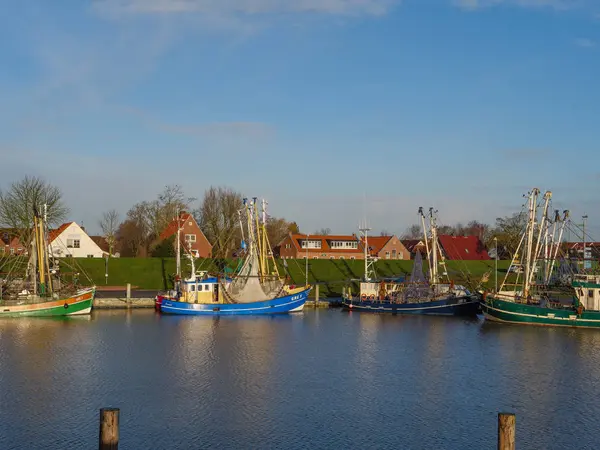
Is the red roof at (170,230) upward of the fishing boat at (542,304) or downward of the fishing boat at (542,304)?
upward

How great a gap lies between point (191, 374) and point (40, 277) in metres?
31.6

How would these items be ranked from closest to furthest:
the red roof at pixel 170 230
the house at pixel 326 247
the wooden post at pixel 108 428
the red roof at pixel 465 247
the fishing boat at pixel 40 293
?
the wooden post at pixel 108 428
the fishing boat at pixel 40 293
the red roof at pixel 170 230
the house at pixel 326 247
the red roof at pixel 465 247

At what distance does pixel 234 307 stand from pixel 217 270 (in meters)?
16.1

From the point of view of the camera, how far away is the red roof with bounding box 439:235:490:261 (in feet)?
450

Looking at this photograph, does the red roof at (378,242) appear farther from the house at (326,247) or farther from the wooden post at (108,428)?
the wooden post at (108,428)

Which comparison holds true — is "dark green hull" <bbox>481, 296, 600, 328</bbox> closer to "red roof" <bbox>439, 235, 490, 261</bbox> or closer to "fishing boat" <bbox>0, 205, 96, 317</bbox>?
"fishing boat" <bbox>0, 205, 96, 317</bbox>

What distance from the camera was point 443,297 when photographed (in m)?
72.4

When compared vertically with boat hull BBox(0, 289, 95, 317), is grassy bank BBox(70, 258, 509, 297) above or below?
above

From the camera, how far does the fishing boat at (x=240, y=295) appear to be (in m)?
69.3

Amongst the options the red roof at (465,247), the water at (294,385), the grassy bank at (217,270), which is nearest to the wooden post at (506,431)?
the water at (294,385)

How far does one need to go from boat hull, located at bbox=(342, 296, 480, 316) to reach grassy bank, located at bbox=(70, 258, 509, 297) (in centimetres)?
1516

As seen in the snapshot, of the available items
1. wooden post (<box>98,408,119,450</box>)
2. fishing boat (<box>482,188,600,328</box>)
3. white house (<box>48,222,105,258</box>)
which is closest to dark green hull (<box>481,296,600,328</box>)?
fishing boat (<box>482,188,600,328</box>)

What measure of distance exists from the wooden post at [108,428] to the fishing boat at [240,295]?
158 feet

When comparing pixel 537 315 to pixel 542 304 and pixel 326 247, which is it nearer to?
pixel 542 304
